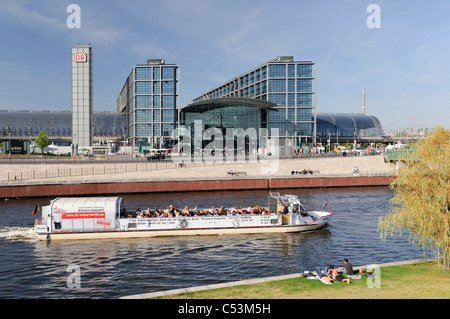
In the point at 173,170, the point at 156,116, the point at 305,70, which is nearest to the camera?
the point at 173,170

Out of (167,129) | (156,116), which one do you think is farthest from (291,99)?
(156,116)

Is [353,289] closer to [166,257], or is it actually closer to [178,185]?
[166,257]

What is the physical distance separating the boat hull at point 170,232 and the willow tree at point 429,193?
1556cm

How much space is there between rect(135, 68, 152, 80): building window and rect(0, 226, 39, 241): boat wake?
103933 millimetres

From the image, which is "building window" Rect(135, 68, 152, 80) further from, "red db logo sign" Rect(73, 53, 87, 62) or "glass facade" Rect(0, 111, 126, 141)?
"glass facade" Rect(0, 111, 126, 141)

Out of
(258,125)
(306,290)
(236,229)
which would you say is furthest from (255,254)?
(258,125)

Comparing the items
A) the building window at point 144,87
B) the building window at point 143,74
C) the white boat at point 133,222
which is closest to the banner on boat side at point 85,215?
the white boat at point 133,222

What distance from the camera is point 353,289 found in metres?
17.5

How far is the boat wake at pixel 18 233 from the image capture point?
114 ft

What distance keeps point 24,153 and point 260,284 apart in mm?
99588

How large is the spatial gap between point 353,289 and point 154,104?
125 m

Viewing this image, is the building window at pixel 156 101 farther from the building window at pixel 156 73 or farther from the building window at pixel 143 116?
the building window at pixel 156 73

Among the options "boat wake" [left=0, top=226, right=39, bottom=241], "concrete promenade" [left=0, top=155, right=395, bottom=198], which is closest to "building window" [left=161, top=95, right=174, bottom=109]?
"concrete promenade" [left=0, top=155, right=395, bottom=198]
